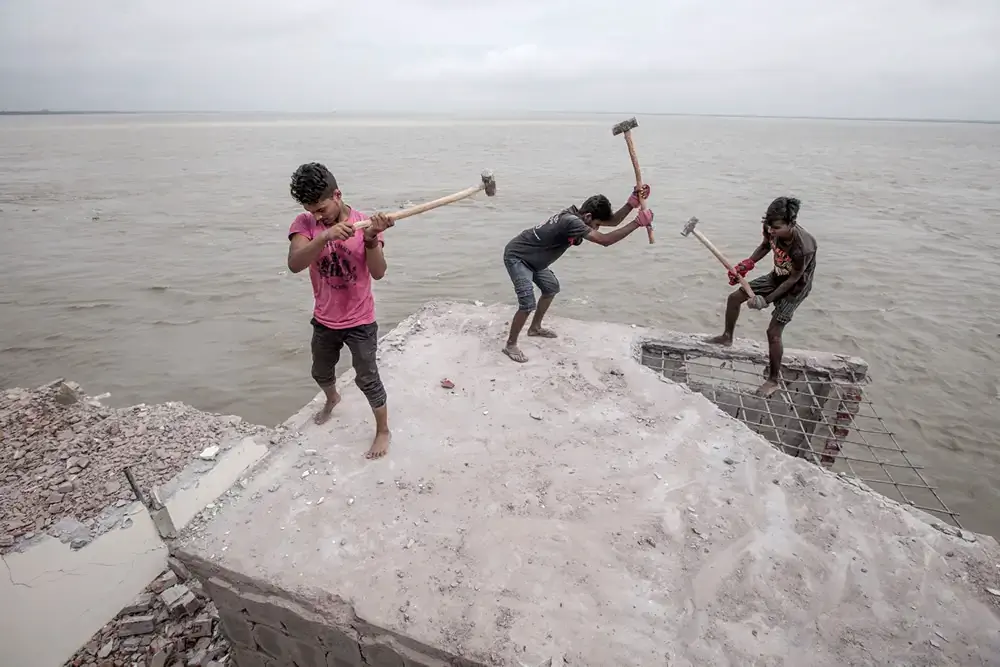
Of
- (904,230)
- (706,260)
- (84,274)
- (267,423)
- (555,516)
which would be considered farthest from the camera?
(904,230)

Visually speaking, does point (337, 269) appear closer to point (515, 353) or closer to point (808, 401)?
point (515, 353)

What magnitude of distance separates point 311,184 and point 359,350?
104 centimetres

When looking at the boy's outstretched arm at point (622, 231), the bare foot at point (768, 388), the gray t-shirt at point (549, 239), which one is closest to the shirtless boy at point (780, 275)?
the bare foot at point (768, 388)

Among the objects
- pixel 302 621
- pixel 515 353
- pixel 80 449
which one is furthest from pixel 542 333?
pixel 80 449

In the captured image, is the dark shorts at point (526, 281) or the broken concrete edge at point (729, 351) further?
the broken concrete edge at point (729, 351)

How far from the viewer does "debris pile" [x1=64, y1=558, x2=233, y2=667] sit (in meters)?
3.00

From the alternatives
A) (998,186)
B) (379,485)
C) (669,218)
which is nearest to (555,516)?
(379,485)

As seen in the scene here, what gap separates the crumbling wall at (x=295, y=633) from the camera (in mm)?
2232

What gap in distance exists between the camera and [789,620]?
233cm

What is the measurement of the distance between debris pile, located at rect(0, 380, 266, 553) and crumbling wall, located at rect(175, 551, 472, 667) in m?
1.88

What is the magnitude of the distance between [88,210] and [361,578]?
16.2 meters

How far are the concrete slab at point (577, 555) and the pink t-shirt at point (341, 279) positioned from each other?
0.90m

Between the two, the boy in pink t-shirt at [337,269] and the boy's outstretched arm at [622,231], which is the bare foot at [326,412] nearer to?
the boy in pink t-shirt at [337,269]

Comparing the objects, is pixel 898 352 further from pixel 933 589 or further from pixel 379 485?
pixel 379 485
